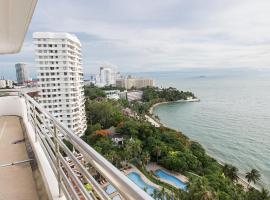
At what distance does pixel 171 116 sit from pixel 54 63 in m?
19.7

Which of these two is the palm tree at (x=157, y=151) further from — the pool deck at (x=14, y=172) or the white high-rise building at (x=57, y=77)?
the pool deck at (x=14, y=172)

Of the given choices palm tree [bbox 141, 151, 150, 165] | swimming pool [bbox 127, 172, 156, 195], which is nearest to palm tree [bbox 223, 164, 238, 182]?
palm tree [bbox 141, 151, 150, 165]

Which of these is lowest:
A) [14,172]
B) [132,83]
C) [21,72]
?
[132,83]

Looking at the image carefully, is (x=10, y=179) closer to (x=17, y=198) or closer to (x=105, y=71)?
(x=17, y=198)

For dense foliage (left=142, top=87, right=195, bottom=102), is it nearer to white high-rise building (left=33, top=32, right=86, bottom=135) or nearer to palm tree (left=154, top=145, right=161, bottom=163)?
white high-rise building (left=33, top=32, right=86, bottom=135)

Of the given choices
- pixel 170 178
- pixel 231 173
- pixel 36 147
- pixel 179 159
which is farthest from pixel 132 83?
pixel 36 147

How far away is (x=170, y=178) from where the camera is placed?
43.4 feet

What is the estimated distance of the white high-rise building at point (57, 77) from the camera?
Result: 60.1 ft

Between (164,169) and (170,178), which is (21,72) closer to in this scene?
(164,169)

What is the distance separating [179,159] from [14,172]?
13115mm

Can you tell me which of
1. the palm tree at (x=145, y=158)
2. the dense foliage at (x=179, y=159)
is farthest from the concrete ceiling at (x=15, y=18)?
the palm tree at (x=145, y=158)

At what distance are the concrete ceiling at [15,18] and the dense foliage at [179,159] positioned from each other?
29.1 feet

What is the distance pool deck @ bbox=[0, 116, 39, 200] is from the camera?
1423 millimetres

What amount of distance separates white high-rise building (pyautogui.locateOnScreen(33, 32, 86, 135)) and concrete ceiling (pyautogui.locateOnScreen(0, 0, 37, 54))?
16647 millimetres
